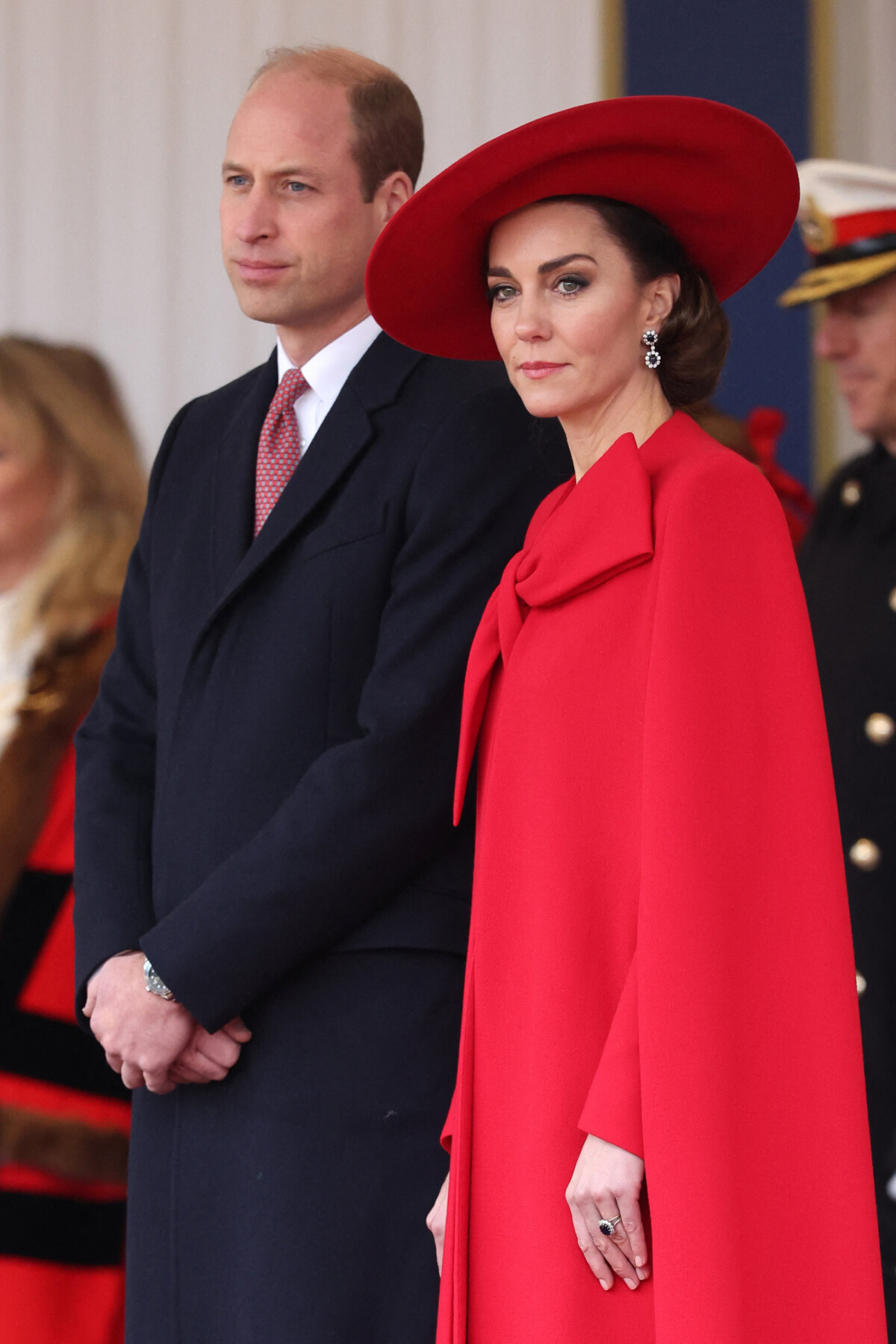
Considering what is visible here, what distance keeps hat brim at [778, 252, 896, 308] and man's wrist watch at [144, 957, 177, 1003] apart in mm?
1514

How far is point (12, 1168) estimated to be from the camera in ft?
7.93

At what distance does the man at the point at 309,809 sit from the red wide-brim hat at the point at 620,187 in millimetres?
203

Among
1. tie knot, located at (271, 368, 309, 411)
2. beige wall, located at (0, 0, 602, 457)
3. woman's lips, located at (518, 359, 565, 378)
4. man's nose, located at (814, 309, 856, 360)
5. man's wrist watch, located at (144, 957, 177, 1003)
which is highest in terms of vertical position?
beige wall, located at (0, 0, 602, 457)

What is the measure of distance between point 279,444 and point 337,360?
13 cm

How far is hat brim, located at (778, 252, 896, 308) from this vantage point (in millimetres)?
2641

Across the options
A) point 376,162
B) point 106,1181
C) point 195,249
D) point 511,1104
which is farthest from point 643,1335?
point 195,249

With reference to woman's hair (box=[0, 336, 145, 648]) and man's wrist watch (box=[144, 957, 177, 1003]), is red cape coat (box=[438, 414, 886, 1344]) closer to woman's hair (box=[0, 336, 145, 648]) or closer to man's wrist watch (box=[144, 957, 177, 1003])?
man's wrist watch (box=[144, 957, 177, 1003])

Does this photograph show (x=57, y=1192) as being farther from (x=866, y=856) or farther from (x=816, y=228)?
(x=816, y=228)

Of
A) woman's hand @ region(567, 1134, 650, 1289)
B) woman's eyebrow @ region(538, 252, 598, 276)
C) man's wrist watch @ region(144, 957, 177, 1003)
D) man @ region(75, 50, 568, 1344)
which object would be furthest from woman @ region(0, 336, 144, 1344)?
woman's eyebrow @ region(538, 252, 598, 276)

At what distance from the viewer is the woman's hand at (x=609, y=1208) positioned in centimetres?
144

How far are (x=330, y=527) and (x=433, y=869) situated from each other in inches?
16.1

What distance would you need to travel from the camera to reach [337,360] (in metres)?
2.06

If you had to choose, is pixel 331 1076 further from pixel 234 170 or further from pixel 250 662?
pixel 234 170

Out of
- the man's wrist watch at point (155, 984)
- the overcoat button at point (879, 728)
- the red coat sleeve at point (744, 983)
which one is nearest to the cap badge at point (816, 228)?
the overcoat button at point (879, 728)
